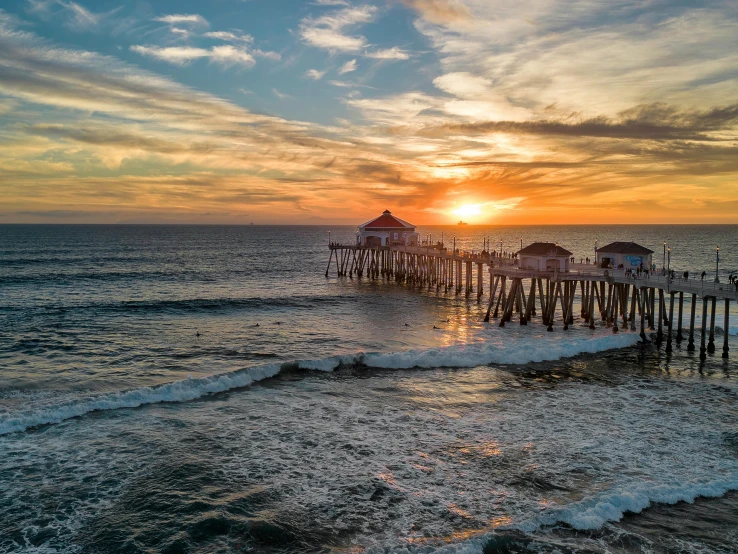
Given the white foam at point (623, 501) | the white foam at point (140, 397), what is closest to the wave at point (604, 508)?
the white foam at point (623, 501)

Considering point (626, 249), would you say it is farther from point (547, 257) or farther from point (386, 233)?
point (386, 233)

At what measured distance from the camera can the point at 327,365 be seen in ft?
96.0

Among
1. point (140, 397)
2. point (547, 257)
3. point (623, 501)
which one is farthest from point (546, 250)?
point (140, 397)

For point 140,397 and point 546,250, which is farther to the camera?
point 546,250

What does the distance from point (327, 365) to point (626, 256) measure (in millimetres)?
24417

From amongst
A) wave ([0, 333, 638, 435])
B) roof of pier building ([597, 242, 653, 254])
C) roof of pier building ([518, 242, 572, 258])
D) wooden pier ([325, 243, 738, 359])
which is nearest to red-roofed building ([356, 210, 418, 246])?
wooden pier ([325, 243, 738, 359])

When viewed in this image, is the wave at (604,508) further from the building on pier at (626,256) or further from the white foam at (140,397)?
the building on pier at (626,256)

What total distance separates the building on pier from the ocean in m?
6.56

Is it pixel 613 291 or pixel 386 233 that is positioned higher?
pixel 386 233

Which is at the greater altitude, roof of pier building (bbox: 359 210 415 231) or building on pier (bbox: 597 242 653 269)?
roof of pier building (bbox: 359 210 415 231)

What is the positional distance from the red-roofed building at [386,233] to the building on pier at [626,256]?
3287 centimetres

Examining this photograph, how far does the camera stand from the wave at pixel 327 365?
69.4ft

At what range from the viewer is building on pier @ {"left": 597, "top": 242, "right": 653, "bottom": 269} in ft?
128

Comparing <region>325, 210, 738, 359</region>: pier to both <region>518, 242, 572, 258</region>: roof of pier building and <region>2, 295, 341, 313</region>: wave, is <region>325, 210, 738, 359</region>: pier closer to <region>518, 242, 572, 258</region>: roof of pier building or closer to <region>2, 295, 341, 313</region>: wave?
<region>518, 242, 572, 258</region>: roof of pier building
